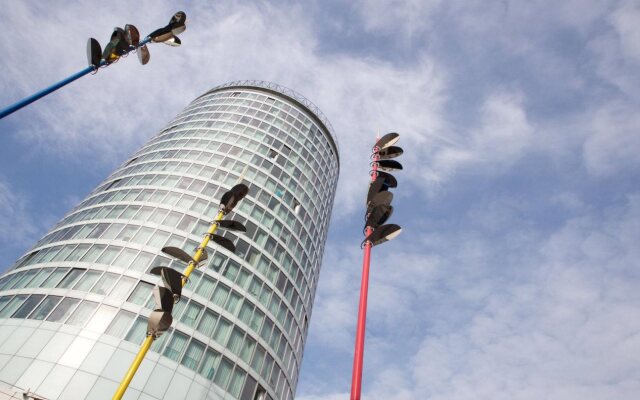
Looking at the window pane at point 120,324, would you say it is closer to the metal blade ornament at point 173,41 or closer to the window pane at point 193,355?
the window pane at point 193,355

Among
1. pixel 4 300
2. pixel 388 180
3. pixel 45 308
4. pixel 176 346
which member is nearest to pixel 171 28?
pixel 388 180

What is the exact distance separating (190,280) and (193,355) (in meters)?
6.12

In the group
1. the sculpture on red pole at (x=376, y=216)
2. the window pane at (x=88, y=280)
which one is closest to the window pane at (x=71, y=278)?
the window pane at (x=88, y=280)

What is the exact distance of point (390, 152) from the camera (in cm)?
1034

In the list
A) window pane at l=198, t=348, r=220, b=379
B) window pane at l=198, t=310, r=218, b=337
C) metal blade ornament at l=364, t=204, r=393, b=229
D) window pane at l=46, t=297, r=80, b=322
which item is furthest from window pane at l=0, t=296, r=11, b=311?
metal blade ornament at l=364, t=204, r=393, b=229

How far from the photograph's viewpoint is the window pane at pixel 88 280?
99.1 feet

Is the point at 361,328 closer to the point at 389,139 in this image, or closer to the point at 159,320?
the point at 389,139

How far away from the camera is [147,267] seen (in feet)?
106

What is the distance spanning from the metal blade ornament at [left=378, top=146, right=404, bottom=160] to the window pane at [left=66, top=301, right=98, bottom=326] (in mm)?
26245

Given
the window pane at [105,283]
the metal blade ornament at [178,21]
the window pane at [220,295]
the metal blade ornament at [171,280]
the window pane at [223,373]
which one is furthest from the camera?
the window pane at [220,295]

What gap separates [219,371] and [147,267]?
9.91 m

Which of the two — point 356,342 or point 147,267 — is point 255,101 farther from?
point 356,342

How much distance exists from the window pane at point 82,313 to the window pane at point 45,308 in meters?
1.97

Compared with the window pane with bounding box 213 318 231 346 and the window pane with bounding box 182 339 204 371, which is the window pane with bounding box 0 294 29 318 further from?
the window pane with bounding box 213 318 231 346
